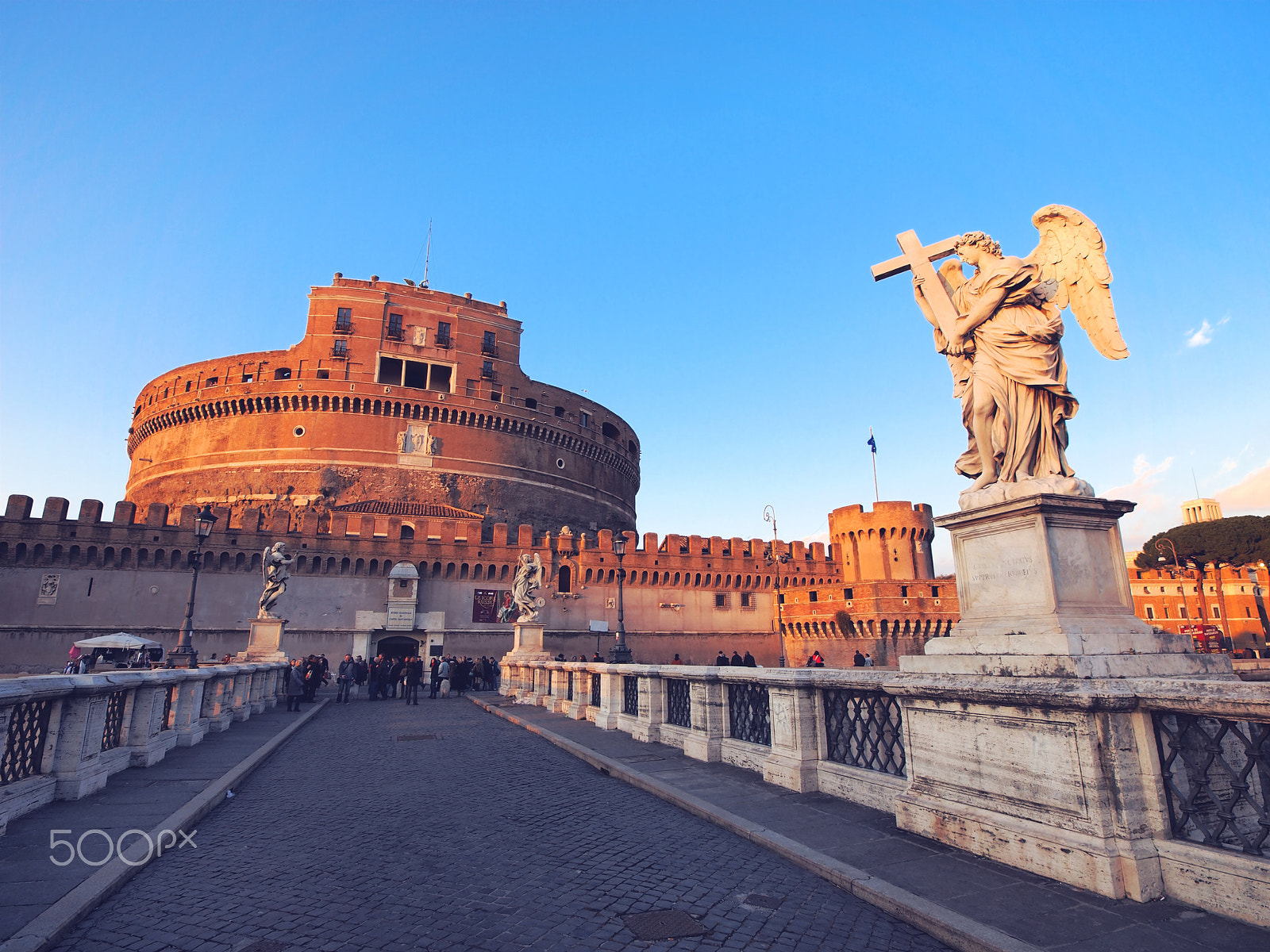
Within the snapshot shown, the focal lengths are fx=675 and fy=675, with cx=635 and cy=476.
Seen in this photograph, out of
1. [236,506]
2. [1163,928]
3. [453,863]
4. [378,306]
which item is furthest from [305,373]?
[1163,928]

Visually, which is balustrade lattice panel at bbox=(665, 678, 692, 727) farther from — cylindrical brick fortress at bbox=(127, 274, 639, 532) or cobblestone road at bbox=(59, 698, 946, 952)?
cylindrical brick fortress at bbox=(127, 274, 639, 532)

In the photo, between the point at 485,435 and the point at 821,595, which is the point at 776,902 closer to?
the point at 821,595

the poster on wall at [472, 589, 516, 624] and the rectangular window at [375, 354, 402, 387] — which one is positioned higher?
the rectangular window at [375, 354, 402, 387]

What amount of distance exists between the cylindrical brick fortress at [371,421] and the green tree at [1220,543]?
142ft

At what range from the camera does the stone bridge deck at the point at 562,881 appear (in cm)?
309

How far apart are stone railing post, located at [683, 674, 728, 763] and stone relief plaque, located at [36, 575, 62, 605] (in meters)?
35.8

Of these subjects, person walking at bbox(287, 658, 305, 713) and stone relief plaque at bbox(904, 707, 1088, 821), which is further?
person walking at bbox(287, 658, 305, 713)

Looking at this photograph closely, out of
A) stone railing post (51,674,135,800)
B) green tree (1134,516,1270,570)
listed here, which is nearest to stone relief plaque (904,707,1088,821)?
stone railing post (51,674,135,800)

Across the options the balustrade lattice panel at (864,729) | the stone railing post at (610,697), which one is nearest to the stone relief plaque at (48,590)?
the stone railing post at (610,697)

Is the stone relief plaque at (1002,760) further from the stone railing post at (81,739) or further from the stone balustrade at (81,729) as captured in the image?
the stone railing post at (81,739)

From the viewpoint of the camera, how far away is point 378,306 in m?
47.7

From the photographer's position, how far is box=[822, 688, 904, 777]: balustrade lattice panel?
5.13 meters

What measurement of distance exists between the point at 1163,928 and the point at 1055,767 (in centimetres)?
72

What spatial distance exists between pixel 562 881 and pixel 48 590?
1497 inches
